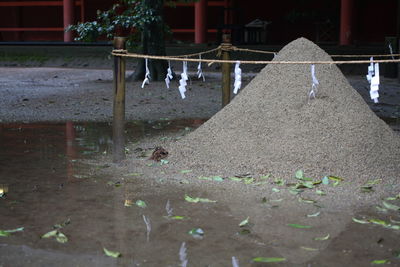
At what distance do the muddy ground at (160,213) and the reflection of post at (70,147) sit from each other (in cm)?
1

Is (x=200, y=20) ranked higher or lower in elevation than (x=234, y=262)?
higher

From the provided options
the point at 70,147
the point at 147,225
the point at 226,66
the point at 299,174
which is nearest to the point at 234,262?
the point at 147,225

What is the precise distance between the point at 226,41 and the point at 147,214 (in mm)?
2935

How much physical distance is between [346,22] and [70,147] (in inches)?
441

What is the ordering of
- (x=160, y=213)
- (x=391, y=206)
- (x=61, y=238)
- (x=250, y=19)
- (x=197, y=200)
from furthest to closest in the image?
(x=250, y=19)
(x=197, y=200)
(x=391, y=206)
(x=160, y=213)
(x=61, y=238)

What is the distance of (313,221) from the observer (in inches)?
139

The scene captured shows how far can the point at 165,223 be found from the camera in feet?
11.5

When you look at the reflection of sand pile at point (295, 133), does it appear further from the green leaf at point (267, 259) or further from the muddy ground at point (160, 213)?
the green leaf at point (267, 259)

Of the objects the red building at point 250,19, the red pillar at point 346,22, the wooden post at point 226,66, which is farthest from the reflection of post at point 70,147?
the red pillar at point 346,22

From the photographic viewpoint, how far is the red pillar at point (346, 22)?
15.4 m

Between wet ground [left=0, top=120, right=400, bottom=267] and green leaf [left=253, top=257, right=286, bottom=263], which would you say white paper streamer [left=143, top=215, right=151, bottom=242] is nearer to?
wet ground [left=0, top=120, right=400, bottom=267]

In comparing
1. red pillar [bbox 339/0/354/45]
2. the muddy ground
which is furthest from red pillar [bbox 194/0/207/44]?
the muddy ground

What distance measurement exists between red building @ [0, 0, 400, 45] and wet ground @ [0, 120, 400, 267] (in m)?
12.1

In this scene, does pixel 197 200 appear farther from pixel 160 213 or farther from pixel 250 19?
pixel 250 19
